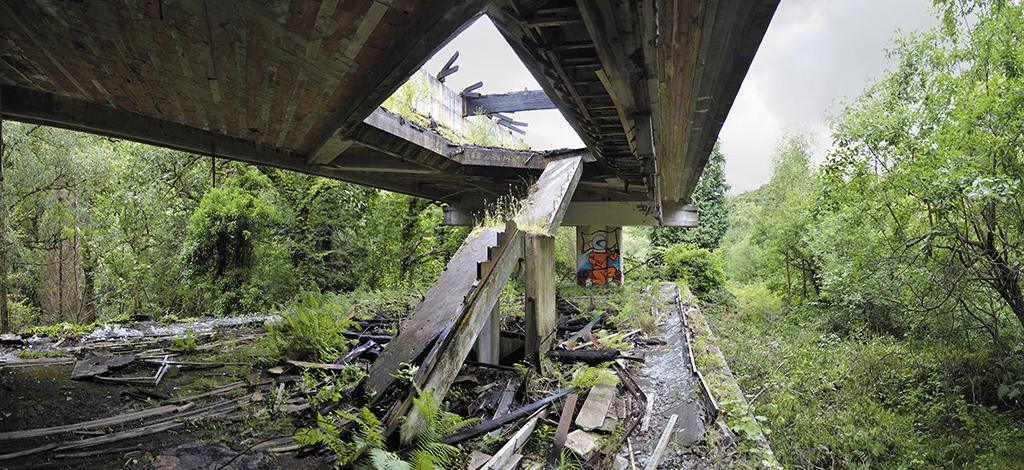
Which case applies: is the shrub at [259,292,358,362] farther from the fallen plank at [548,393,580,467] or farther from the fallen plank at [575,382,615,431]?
the fallen plank at [575,382,615,431]

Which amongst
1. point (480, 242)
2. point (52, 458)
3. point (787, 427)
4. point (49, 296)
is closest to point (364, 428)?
point (52, 458)

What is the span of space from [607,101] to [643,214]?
1057cm

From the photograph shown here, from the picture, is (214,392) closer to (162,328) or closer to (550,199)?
(162,328)

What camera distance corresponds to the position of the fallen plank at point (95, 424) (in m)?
4.14

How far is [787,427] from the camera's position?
25.4ft

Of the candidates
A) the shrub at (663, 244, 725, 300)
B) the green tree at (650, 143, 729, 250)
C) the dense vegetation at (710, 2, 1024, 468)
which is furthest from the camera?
the green tree at (650, 143, 729, 250)

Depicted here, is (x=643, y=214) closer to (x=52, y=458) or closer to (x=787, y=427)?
(x=787, y=427)

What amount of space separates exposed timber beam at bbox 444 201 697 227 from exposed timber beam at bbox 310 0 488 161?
977 cm

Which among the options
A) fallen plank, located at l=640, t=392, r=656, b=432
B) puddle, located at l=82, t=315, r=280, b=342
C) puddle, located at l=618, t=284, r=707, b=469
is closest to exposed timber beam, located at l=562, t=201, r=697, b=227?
puddle, located at l=618, t=284, r=707, b=469

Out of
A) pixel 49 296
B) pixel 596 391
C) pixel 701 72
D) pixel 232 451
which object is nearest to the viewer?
pixel 232 451

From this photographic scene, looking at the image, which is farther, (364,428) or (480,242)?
(480,242)

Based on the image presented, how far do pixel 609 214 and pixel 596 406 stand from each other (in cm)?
1145

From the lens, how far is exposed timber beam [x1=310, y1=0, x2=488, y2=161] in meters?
3.63

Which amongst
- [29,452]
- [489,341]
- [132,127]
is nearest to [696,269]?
[489,341]
